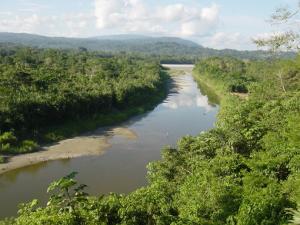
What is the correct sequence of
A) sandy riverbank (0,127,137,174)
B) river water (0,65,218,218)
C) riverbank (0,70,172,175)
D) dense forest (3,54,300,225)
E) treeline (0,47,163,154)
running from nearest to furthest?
1. dense forest (3,54,300,225)
2. river water (0,65,218,218)
3. sandy riverbank (0,127,137,174)
4. riverbank (0,70,172,175)
5. treeline (0,47,163,154)

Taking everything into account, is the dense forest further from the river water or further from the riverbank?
the riverbank

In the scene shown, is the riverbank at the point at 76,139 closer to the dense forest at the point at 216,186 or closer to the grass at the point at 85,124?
the grass at the point at 85,124

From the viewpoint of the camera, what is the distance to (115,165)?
42812 millimetres

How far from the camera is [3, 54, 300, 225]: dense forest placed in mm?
16469

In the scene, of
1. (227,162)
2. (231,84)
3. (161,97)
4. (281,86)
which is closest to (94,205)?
(227,162)

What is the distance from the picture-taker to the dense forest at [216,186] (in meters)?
16.5

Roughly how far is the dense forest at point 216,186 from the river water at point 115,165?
4.29 metres

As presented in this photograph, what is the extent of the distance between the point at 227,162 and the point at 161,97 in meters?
71.3

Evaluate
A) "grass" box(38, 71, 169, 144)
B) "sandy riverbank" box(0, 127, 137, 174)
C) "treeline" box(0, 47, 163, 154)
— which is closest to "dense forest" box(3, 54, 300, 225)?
"sandy riverbank" box(0, 127, 137, 174)

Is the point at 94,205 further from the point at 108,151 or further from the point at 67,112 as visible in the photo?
the point at 67,112

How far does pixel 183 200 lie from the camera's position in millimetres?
19969

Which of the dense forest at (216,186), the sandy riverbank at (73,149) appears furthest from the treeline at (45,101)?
the dense forest at (216,186)

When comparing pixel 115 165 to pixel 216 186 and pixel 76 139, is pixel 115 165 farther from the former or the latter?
pixel 216 186

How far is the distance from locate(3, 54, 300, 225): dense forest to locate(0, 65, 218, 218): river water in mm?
4288
